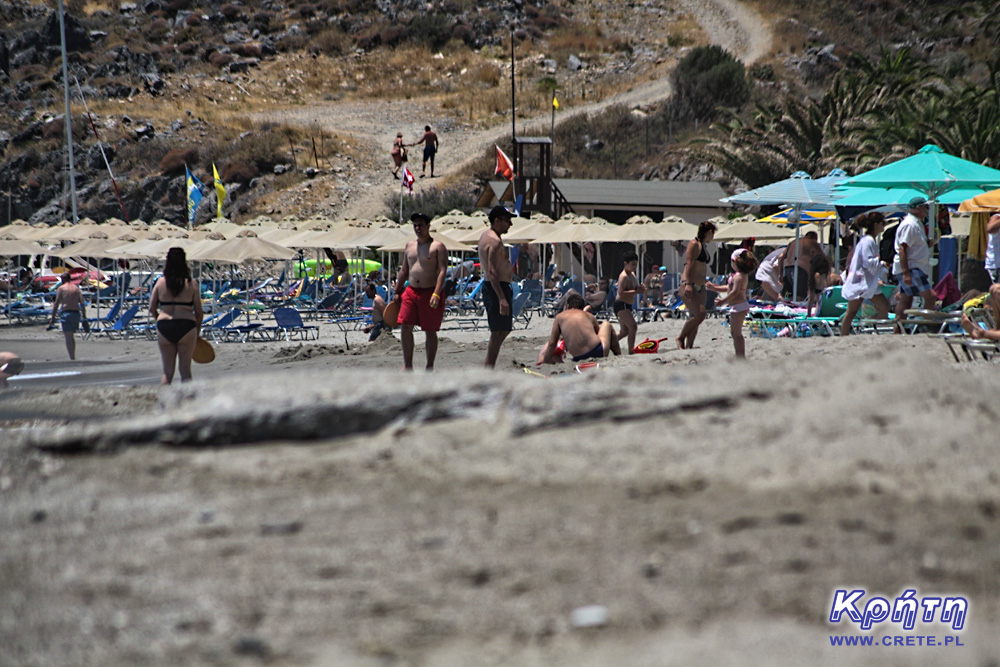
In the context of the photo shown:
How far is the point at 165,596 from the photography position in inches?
115

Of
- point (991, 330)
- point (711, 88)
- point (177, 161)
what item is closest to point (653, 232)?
point (991, 330)

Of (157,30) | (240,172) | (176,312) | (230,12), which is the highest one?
(230,12)

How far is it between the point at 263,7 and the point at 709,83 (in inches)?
1332

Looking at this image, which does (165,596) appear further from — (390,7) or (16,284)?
(390,7)

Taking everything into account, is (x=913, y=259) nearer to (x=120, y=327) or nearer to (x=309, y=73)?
(x=120, y=327)

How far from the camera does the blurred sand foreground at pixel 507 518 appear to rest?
263cm

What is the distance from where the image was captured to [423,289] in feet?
25.1

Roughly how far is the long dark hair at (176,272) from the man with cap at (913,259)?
6.71m

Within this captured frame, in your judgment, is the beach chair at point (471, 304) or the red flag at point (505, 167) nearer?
the beach chair at point (471, 304)

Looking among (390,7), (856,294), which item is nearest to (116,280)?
(856,294)

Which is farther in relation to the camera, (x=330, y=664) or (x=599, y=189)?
(x=599, y=189)

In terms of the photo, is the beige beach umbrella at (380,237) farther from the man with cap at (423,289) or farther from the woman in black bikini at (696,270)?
the man with cap at (423,289)

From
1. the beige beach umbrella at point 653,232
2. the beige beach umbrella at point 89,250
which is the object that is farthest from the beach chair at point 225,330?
the beige beach umbrella at point 653,232

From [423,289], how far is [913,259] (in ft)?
17.7
